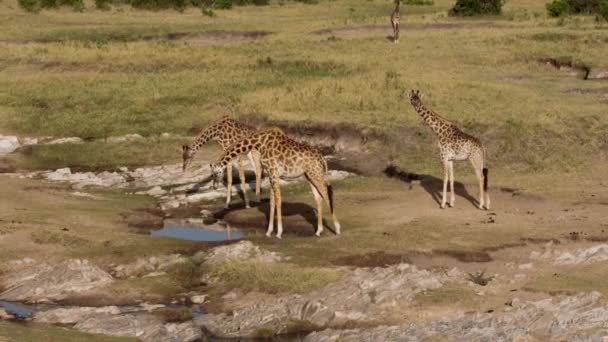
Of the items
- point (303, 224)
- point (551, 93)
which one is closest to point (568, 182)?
point (303, 224)

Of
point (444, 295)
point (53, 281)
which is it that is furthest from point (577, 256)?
point (53, 281)

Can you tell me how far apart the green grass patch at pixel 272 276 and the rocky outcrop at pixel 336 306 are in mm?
448

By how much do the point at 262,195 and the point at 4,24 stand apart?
33.8 meters

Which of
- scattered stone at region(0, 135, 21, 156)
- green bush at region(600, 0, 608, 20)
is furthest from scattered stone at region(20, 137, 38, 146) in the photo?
green bush at region(600, 0, 608, 20)

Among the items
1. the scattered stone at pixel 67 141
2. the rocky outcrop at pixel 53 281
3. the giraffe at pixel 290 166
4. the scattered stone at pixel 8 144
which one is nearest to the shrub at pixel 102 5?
the scattered stone at pixel 8 144

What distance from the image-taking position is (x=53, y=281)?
67.3 feet

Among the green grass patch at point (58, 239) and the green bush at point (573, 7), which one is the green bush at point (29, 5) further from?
the green grass patch at point (58, 239)

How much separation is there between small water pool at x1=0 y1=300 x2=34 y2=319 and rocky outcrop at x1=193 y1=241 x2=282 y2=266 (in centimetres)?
346

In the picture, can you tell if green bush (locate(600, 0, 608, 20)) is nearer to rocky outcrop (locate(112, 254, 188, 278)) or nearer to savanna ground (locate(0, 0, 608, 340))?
savanna ground (locate(0, 0, 608, 340))

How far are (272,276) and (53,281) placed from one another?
3838 millimetres

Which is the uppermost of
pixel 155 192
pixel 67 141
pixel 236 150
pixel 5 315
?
pixel 236 150

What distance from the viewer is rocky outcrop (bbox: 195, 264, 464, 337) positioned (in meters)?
18.2

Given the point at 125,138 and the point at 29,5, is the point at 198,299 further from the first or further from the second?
the point at 29,5

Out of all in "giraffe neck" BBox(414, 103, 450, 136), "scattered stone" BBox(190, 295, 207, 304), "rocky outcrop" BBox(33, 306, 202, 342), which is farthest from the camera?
"giraffe neck" BBox(414, 103, 450, 136)
